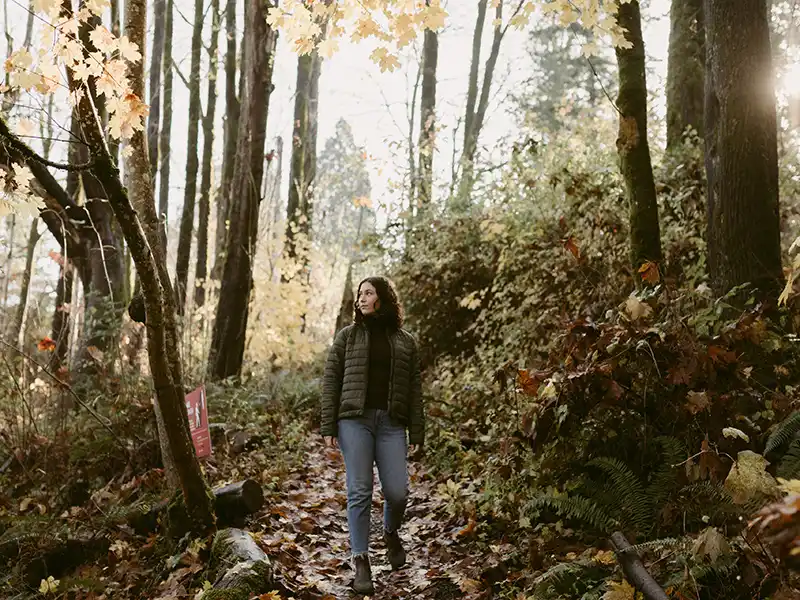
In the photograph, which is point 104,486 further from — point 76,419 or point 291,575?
point 291,575

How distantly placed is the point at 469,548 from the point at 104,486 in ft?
12.1

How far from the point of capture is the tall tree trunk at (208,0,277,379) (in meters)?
9.74

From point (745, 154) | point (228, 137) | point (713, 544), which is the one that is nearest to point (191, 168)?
point (228, 137)

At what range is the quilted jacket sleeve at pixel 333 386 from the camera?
15.2 feet

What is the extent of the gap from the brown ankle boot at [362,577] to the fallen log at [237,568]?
23.5 inches

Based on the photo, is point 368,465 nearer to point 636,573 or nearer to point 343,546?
point 343,546

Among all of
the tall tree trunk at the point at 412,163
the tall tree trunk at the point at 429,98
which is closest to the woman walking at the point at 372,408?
the tall tree trunk at the point at 412,163

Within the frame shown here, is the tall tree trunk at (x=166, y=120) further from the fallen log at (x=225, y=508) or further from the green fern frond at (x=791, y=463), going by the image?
the green fern frond at (x=791, y=463)

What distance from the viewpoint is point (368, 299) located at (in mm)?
4812

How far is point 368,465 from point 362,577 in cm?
73

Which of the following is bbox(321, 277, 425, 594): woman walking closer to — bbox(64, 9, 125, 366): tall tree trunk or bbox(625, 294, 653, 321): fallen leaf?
bbox(625, 294, 653, 321): fallen leaf

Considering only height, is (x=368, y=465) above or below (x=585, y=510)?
above

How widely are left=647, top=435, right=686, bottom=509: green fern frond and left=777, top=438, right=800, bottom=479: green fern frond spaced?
55cm

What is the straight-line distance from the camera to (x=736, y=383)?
399 centimetres
